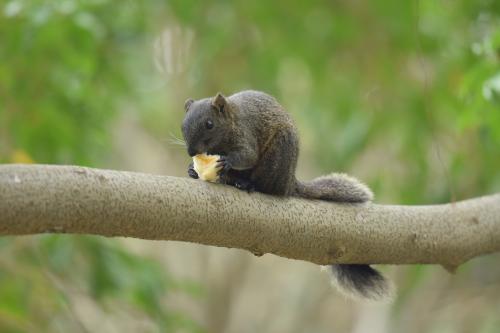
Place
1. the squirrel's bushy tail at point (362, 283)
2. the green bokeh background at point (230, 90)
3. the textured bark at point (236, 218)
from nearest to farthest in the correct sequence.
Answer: the textured bark at point (236, 218) → the squirrel's bushy tail at point (362, 283) → the green bokeh background at point (230, 90)

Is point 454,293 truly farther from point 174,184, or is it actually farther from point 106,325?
point 174,184

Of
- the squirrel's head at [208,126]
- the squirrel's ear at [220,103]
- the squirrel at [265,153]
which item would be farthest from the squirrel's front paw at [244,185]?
the squirrel's ear at [220,103]

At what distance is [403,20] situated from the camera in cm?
474

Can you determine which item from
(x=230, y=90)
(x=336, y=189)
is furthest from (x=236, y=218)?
(x=230, y=90)

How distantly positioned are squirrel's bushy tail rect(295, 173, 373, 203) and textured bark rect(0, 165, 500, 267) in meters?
0.13

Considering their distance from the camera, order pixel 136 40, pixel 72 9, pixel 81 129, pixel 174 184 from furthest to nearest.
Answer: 1. pixel 136 40
2. pixel 81 129
3. pixel 72 9
4. pixel 174 184

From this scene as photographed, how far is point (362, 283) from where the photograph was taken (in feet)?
11.1

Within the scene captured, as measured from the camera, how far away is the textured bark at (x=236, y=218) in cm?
215

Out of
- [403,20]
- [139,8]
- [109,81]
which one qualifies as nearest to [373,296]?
[403,20]

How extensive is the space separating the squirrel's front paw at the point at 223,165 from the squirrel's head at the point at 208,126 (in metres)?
0.16

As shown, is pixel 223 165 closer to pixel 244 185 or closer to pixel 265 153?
pixel 244 185

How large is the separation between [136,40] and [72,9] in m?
1.65

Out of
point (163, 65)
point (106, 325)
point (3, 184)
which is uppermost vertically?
point (3, 184)

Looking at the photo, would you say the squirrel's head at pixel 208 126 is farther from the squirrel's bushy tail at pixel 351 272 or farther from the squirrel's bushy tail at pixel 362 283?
the squirrel's bushy tail at pixel 362 283
